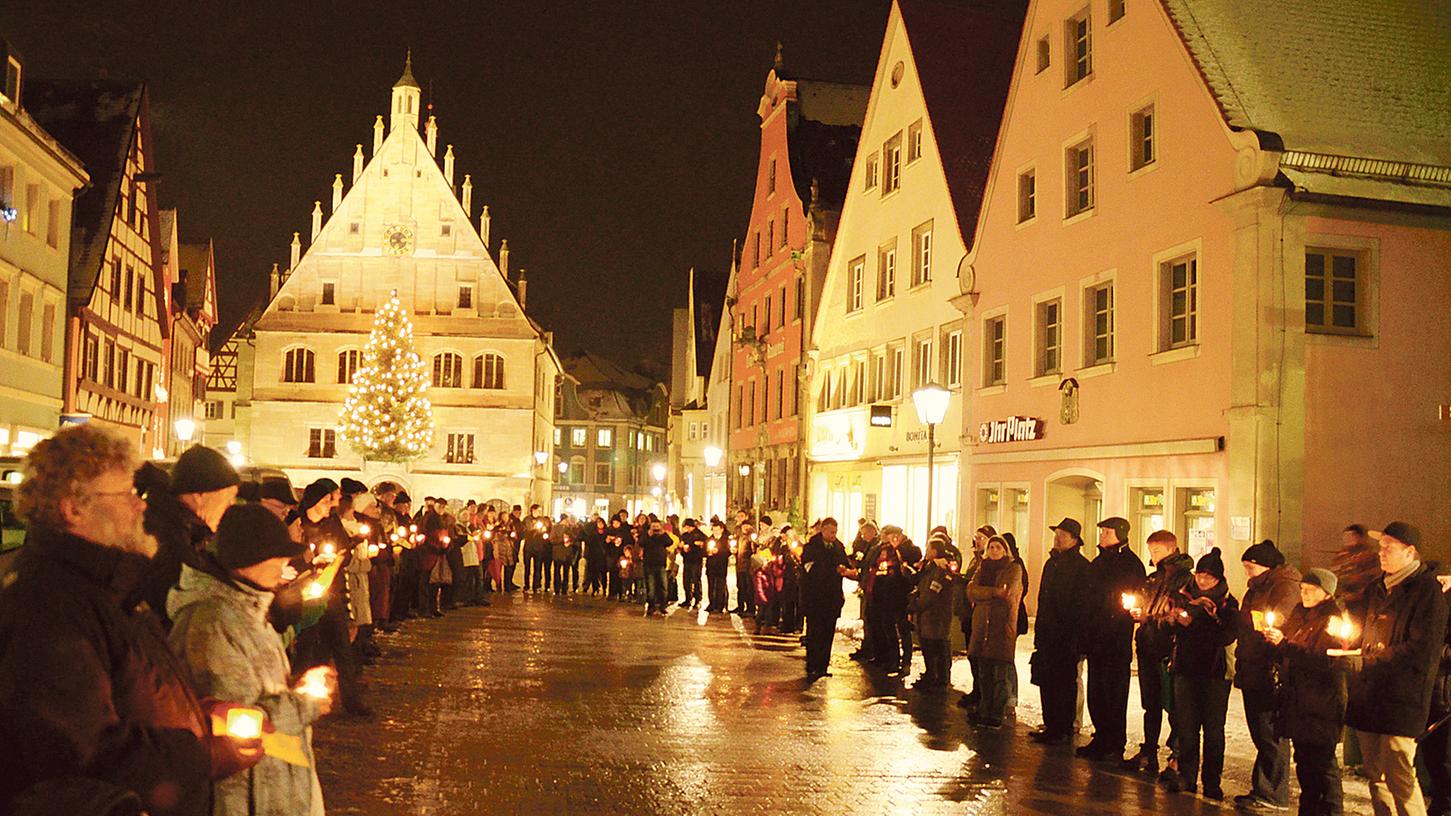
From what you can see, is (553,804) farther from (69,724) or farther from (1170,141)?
(1170,141)

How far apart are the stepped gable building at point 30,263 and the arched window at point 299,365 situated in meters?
24.0

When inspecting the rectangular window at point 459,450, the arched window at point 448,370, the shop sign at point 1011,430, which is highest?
the arched window at point 448,370

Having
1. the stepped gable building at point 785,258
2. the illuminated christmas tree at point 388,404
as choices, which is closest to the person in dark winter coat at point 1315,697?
the stepped gable building at point 785,258

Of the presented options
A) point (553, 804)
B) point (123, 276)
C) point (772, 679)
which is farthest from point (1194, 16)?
point (123, 276)

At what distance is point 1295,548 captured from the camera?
57.2 feet

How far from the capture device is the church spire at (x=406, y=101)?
185ft

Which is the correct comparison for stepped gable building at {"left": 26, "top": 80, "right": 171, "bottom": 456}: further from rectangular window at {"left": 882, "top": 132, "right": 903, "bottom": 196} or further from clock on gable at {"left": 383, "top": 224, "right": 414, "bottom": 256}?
rectangular window at {"left": 882, "top": 132, "right": 903, "bottom": 196}

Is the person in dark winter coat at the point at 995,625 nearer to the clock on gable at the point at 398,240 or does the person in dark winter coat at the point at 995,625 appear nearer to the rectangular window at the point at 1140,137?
the rectangular window at the point at 1140,137

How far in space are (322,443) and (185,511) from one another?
53951 millimetres

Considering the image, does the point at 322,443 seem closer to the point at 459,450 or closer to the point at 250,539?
the point at 459,450

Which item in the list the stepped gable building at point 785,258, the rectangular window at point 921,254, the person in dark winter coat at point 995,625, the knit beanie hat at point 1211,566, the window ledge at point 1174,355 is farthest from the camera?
the stepped gable building at point 785,258

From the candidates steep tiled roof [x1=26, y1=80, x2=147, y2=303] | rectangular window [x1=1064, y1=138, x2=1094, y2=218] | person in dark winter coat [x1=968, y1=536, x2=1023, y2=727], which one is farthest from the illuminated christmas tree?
person in dark winter coat [x1=968, y1=536, x2=1023, y2=727]

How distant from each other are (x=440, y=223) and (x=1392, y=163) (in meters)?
44.2

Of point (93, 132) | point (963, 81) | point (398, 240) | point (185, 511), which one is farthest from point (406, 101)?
point (185, 511)
